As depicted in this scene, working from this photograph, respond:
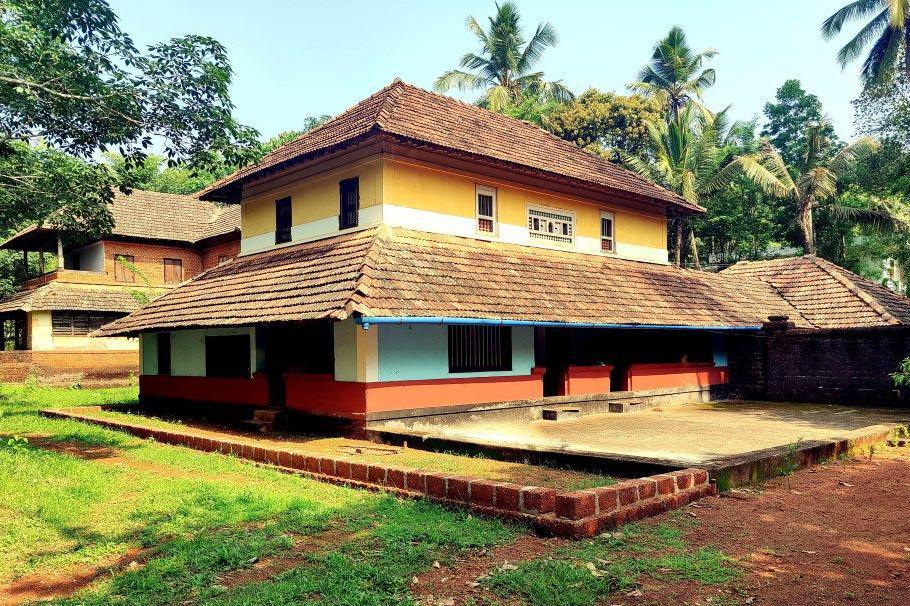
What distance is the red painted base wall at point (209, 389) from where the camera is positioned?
1405 centimetres

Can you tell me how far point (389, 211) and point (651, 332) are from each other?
8.03 m

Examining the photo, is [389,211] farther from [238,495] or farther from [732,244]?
[732,244]

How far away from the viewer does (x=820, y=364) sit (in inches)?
714

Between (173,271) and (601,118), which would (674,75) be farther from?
(173,271)

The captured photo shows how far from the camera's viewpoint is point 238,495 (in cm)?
747

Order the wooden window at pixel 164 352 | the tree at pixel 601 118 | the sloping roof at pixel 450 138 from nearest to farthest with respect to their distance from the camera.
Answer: the sloping roof at pixel 450 138 < the wooden window at pixel 164 352 < the tree at pixel 601 118

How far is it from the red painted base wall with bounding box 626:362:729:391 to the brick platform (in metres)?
9.76

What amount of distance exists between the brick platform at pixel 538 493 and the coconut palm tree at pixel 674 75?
32.3m

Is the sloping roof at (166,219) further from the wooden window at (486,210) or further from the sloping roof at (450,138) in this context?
the wooden window at (486,210)

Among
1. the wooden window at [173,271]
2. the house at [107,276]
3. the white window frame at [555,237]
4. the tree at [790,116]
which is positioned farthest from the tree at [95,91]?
the tree at [790,116]

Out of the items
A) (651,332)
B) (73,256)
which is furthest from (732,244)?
(73,256)

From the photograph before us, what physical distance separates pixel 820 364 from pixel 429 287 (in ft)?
38.9

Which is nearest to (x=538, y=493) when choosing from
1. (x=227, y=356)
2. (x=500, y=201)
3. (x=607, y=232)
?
(x=500, y=201)

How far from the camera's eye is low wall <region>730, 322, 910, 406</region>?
55.7 feet
